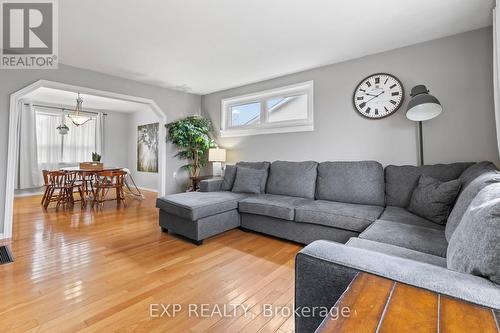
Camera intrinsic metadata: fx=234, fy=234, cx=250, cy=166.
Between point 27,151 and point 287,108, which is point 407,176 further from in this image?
point 27,151

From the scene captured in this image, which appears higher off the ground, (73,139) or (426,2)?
(426,2)

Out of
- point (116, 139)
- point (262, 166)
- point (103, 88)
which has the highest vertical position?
point (103, 88)

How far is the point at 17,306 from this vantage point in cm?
159

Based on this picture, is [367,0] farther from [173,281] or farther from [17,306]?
[17,306]

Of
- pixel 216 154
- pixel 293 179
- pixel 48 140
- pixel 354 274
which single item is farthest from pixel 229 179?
pixel 48 140

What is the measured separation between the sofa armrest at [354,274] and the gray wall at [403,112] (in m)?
2.34

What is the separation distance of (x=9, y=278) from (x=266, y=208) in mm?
2407

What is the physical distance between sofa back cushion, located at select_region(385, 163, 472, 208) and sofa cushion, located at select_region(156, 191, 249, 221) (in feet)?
5.94

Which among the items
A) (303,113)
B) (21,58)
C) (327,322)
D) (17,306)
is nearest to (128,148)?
(21,58)

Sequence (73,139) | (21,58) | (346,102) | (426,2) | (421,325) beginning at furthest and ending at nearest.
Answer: (73,139)
(346,102)
(21,58)
(426,2)
(421,325)

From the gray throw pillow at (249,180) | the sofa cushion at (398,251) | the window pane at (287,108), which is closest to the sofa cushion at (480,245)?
the sofa cushion at (398,251)

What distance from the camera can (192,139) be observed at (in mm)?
4547

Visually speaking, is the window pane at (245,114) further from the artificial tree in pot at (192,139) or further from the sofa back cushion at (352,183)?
the sofa back cushion at (352,183)

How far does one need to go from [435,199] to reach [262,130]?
269 centimetres
